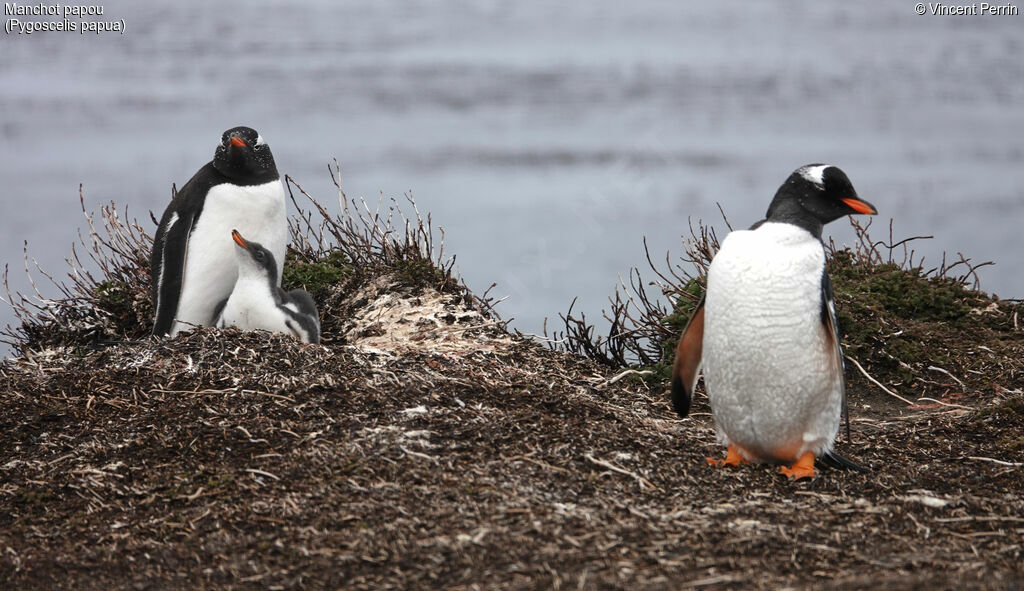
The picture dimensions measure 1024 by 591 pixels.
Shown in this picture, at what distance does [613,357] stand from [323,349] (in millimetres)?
2657

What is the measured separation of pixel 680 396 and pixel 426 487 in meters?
1.49

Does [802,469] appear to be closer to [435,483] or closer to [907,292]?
[435,483]

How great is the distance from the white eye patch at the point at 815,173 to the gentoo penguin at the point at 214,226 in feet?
10.3

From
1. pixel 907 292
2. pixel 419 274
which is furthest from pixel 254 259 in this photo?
pixel 907 292

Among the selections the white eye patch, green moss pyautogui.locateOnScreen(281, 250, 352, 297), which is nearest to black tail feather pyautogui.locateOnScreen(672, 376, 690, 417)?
the white eye patch

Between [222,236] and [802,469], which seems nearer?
[802,469]

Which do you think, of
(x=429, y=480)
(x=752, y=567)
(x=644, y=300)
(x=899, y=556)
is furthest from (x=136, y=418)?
(x=644, y=300)

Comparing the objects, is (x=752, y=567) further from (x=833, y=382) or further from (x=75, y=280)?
(x=75, y=280)

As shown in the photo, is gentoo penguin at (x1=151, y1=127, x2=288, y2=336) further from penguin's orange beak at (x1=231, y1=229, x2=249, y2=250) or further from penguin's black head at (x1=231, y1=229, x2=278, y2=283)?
penguin's orange beak at (x1=231, y1=229, x2=249, y2=250)

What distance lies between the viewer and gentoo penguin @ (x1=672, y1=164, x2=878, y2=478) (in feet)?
14.6

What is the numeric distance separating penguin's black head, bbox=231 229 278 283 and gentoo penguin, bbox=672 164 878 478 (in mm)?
2495

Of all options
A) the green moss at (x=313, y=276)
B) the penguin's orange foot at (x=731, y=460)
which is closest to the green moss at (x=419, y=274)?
the green moss at (x=313, y=276)

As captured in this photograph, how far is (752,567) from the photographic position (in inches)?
132

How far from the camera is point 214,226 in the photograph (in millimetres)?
6199
